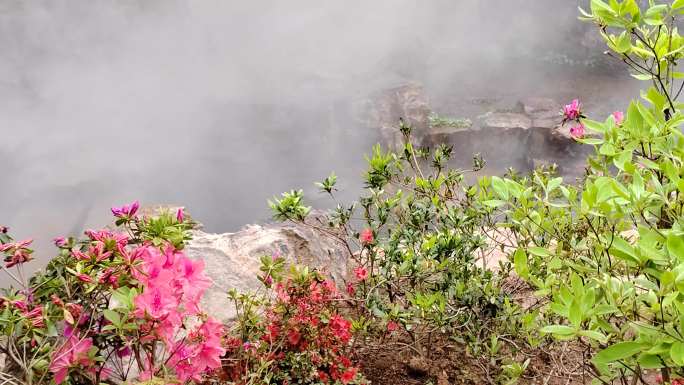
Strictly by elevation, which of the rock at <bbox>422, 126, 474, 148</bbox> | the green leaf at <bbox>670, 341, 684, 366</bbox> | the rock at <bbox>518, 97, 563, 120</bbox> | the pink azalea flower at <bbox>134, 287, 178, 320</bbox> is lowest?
the green leaf at <bbox>670, 341, 684, 366</bbox>

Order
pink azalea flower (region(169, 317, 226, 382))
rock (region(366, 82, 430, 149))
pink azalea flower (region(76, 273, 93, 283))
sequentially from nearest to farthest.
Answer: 1. pink azalea flower (region(76, 273, 93, 283))
2. pink azalea flower (region(169, 317, 226, 382))
3. rock (region(366, 82, 430, 149))

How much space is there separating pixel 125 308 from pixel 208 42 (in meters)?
7.60

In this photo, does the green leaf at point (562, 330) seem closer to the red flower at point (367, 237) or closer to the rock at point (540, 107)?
the red flower at point (367, 237)

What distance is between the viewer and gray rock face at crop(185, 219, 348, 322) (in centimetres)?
194

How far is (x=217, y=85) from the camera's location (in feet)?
22.5

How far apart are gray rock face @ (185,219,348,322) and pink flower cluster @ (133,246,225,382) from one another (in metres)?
0.78

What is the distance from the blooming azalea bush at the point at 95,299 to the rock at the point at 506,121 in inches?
219

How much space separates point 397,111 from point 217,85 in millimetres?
2678

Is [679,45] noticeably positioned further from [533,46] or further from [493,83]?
[533,46]

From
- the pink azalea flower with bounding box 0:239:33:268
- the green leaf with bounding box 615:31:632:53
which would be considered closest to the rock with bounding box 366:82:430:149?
the green leaf with bounding box 615:31:632:53

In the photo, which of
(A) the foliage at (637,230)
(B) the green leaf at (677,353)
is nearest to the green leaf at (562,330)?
(A) the foliage at (637,230)

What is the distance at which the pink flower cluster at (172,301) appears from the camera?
2.90 feet

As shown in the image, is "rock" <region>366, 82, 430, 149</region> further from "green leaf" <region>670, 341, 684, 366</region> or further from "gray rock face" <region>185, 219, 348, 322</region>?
"green leaf" <region>670, 341, 684, 366</region>

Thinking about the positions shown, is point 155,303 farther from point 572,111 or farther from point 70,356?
point 572,111
